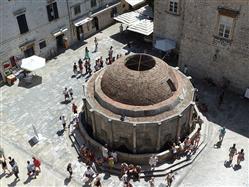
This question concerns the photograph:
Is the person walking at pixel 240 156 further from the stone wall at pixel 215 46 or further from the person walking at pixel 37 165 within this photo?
the person walking at pixel 37 165

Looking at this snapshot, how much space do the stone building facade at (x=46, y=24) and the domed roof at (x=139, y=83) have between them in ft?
41.3

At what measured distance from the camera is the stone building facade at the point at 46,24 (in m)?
31.0

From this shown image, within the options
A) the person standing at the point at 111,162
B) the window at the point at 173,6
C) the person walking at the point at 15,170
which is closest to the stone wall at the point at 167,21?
the window at the point at 173,6

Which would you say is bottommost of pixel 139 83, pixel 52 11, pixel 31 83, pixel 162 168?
pixel 162 168

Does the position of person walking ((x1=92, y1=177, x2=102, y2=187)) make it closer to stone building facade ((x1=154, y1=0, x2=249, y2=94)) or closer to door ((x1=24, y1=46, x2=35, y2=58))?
stone building facade ((x1=154, y1=0, x2=249, y2=94))

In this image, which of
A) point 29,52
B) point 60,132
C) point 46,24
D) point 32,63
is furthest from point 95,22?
point 60,132

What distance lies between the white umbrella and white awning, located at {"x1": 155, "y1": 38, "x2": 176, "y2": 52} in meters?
11.9

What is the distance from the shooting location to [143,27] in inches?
1444

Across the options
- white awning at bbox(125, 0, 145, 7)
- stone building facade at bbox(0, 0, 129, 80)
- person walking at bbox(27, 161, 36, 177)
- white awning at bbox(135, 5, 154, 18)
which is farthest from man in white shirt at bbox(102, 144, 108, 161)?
white awning at bbox(125, 0, 145, 7)

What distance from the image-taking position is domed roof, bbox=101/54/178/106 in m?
22.5

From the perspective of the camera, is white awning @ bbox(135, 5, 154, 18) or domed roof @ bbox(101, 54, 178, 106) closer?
domed roof @ bbox(101, 54, 178, 106)

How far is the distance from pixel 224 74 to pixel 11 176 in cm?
1960

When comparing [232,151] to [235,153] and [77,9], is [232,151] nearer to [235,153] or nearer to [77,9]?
[235,153]

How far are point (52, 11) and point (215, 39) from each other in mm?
16946
